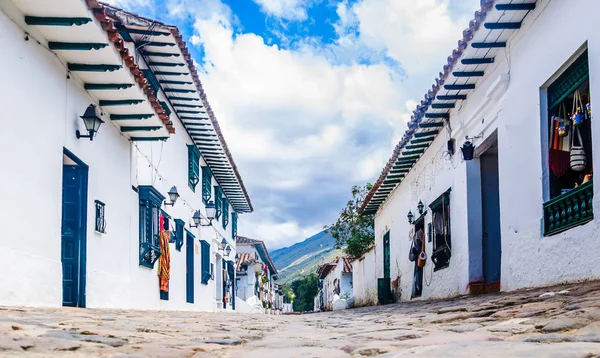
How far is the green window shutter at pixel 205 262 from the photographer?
62.8ft

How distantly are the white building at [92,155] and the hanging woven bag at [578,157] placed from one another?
531 cm

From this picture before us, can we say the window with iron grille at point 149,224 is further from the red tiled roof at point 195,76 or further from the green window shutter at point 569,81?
the green window shutter at point 569,81

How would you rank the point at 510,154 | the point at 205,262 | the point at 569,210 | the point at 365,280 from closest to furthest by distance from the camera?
the point at 569,210 < the point at 510,154 < the point at 205,262 < the point at 365,280

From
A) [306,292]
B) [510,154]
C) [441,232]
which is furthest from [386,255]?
[306,292]

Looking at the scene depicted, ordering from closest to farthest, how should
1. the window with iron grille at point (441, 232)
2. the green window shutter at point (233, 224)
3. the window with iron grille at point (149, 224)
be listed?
1. the window with iron grille at point (149, 224)
2. the window with iron grille at point (441, 232)
3. the green window shutter at point (233, 224)

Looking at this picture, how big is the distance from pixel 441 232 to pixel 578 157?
6.22 metres

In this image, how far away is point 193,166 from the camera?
17.2m

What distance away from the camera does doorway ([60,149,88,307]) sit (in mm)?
8930

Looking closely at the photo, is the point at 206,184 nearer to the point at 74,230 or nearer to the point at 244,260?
the point at 74,230

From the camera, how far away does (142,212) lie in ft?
40.3

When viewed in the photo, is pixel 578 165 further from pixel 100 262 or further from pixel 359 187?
pixel 359 187

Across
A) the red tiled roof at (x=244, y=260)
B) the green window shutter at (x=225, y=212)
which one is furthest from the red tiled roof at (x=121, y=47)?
the red tiled roof at (x=244, y=260)

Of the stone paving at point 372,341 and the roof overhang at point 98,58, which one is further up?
the roof overhang at point 98,58

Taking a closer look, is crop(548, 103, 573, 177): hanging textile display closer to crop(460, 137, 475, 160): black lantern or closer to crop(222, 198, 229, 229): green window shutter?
crop(460, 137, 475, 160): black lantern
